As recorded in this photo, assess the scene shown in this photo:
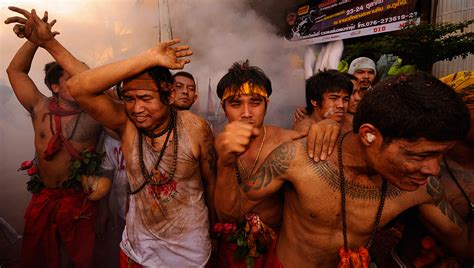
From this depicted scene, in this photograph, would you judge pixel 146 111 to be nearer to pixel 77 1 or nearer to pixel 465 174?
pixel 465 174

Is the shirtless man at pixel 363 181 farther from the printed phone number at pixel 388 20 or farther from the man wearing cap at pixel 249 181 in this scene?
the printed phone number at pixel 388 20

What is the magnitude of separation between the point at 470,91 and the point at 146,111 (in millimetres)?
2005

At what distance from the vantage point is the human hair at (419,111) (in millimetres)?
1481

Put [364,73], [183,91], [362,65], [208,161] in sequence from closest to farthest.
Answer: [208,161] → [183,91] → [364,73] → [362,65]

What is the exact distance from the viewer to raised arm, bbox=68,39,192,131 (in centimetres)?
209

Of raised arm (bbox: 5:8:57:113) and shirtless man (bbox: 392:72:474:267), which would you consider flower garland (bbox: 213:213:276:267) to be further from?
raised arm (bbox: 5:8:57:113)

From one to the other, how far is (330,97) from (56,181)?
115 inches

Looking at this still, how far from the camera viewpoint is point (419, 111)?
58.7 inches

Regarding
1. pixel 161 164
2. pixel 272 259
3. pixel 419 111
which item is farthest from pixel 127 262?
pixel 419 111

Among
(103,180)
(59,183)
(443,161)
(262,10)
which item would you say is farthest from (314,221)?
(262,10)

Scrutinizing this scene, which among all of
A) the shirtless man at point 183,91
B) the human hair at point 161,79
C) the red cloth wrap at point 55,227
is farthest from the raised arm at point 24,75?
the human hair at point 161,79

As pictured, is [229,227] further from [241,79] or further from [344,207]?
[241,79]

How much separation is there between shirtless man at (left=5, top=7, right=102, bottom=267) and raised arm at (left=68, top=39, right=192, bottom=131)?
160 cm

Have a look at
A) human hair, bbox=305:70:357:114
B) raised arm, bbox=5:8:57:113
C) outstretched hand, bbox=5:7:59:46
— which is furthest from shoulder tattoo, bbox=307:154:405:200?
raised arm, bbox=5:8:57:113
